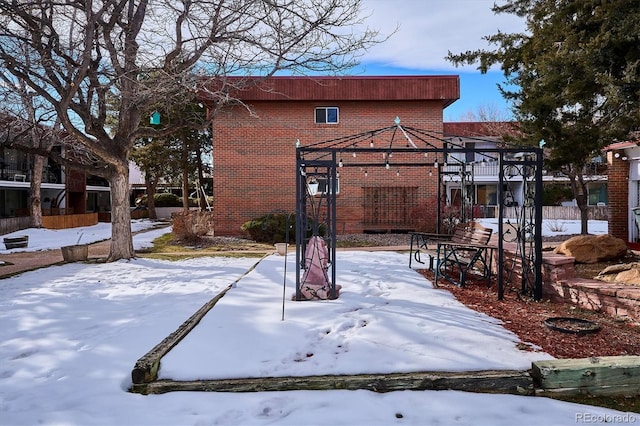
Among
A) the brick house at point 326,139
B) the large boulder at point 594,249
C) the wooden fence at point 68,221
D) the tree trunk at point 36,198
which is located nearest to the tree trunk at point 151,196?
the wooden fence at point 68,221

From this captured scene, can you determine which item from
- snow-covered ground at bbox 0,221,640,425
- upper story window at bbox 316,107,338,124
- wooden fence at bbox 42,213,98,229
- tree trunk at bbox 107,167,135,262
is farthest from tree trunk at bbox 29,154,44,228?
snow-covered ground at bbox 0,221,640,425

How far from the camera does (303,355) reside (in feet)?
14.7

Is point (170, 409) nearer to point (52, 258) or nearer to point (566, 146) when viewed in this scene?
point (566, 146)

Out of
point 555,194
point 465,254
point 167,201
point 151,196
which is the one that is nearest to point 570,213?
point 555,194

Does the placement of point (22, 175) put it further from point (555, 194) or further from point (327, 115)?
point (555, 194)

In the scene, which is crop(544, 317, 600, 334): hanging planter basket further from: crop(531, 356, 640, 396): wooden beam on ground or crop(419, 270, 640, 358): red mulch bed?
crop(531, 356, 640, 396): wooden beam on ground

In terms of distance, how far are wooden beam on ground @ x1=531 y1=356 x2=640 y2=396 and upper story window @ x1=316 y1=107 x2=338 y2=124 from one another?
15436 mm

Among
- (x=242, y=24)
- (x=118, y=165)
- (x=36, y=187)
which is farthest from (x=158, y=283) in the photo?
(x=36, y=187)

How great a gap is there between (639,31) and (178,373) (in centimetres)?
765

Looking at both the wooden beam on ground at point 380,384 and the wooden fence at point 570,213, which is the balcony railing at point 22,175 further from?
the wooden fence at point 570,213

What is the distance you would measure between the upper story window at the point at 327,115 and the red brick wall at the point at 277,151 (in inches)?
7.8

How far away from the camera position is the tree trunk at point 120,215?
12.4 meters

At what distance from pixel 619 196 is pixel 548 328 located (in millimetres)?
9959

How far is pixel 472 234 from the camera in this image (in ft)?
29.1
